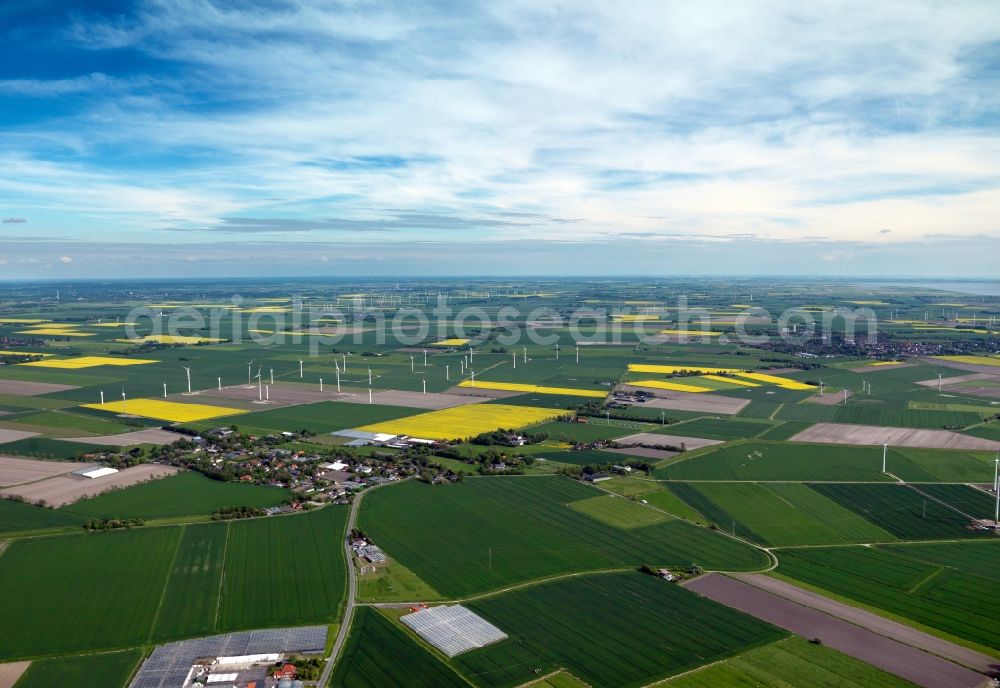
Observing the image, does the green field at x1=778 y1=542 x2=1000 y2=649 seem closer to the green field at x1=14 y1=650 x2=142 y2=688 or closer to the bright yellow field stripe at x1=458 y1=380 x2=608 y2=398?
the green field at x1=14 y1=650 x2=142 y2=688

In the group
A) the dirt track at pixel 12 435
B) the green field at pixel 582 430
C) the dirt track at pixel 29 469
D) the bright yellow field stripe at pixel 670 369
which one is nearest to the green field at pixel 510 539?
the green field at pixel 582 430

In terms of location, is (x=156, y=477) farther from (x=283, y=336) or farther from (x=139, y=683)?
(x=283, y=336)

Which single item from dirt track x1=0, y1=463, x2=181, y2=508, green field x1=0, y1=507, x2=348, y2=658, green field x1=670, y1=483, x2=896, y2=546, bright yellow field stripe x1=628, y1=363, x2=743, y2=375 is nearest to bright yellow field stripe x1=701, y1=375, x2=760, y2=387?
bright yellow field stripe x1=628, y1=363, x2=743, y2=375

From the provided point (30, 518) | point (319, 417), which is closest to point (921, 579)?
point (30, 518)

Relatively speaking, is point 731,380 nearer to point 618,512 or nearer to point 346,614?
point 618,512

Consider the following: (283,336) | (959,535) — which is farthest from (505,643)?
(283,336)

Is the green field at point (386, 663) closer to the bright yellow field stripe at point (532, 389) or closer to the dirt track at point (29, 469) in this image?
the dirt track at point (29, 469)
